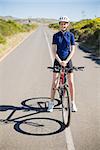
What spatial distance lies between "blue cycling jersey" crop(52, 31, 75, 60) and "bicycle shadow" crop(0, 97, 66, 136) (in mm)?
1392

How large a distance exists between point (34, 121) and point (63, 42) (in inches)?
69.5

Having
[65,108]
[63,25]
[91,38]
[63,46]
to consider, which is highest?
[63,25]

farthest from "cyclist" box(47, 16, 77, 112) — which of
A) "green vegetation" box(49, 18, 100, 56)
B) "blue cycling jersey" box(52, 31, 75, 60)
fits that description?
"green vegetation" box(49, 18, 100, 56)

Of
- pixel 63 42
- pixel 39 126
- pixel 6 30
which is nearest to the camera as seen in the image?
pixel 39 126

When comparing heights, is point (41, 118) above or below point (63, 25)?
below

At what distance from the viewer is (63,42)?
23.7 feet

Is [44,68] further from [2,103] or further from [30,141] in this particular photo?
[30,141]

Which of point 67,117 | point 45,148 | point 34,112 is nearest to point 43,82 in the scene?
point 34,112

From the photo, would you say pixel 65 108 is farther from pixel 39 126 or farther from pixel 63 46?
pixel 63 46

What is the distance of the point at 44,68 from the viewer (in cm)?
1509

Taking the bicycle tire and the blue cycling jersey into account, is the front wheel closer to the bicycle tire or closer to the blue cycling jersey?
the bicycle tire

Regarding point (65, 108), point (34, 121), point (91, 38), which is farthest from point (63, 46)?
point (91, 38)

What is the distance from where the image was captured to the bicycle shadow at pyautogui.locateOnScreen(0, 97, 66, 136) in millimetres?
6368

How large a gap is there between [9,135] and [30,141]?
0.49m
